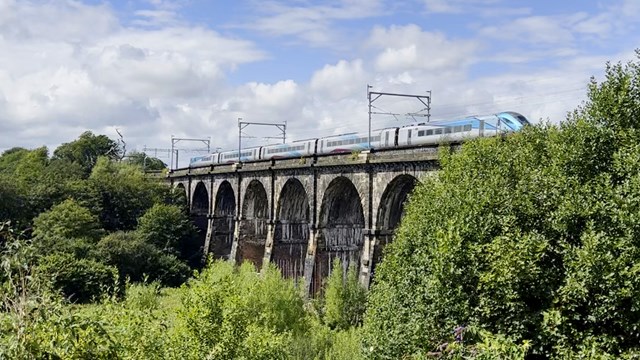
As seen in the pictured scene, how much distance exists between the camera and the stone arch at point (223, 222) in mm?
49438

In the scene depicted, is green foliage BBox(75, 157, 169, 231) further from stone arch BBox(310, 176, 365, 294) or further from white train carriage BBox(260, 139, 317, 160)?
stone arch BBox(310, 176, 365, 294)

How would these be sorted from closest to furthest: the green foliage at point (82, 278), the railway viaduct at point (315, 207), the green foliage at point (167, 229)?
1. the railway viaduct at point (315, 207)
2. the green foliage at point (82, 278)
3. the green foliage at point (167, 229)

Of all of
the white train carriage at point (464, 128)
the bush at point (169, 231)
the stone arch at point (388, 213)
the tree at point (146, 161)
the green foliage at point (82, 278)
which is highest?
the tree at point (146, 161)

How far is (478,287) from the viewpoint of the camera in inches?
481

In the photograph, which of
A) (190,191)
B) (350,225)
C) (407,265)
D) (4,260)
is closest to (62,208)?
(190,191)

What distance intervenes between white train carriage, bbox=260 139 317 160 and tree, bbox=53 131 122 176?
42.6 meters

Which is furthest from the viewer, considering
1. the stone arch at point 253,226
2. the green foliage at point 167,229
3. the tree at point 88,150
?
the tree at point 88,150

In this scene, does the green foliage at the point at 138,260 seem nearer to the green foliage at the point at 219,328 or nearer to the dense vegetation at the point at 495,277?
the dense vegetation at the point at 495,277

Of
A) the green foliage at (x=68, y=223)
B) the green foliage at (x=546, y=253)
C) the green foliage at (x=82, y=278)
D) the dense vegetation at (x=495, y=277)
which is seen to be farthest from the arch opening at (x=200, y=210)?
the green foliage at (x=546, y=253)

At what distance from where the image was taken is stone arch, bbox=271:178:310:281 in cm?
3803

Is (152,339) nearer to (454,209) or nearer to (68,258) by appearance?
(454,209)

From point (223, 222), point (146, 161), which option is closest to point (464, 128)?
point (223, 222)

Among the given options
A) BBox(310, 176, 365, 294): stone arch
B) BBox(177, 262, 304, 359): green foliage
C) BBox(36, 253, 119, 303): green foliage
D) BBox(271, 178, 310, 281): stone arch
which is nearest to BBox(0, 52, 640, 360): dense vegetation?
BBox(177, 262, 304, 359): green foliage

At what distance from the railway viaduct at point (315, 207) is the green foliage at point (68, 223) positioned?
8754mm
